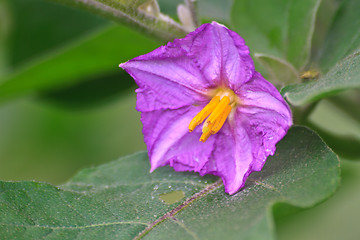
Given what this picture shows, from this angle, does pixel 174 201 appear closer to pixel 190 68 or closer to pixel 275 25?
pixel 190 68

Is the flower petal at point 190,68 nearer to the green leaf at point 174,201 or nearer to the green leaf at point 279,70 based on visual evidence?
the green leaf at point 279,70

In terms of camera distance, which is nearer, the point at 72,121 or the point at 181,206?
the point at 181,206

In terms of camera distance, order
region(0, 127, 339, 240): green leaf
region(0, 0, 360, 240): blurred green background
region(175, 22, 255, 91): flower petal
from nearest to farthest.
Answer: region(0, 127, 339, 240): green leaf → region(175, 22, 255, 91): flower petal → region(0, 0, 360, 240): blurred green background

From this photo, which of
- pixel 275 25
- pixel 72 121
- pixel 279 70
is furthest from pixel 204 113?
pixel 72 121

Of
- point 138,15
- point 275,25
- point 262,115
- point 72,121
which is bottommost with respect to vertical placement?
point 72,121

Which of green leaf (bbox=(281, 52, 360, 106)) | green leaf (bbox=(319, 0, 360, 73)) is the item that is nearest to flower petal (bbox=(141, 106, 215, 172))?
green leaf (bbox=(281, 52, 360, 106))

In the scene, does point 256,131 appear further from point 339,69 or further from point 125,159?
point 125,159

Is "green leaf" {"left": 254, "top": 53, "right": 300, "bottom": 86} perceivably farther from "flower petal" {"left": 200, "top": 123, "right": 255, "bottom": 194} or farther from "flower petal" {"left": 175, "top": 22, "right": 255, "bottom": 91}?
"flower petal" {"left": 200, "top": 123, "right": 255, "bottom": 194}
